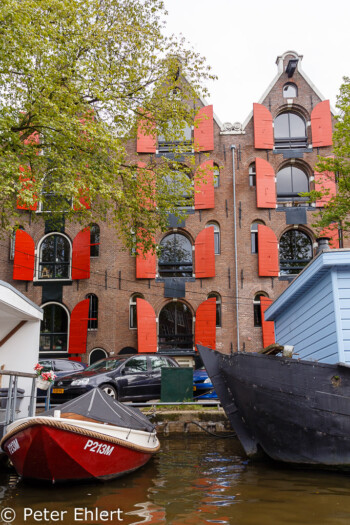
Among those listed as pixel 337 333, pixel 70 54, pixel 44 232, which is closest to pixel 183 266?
pixel 44 232

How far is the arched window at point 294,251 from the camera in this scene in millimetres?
23938

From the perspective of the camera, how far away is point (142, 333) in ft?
74.4

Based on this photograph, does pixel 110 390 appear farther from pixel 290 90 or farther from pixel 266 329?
pixel 290 90

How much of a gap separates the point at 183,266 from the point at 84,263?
5211 millimetres

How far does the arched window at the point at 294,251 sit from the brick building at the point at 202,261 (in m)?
0.05

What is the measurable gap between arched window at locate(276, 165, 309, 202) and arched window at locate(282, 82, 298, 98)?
4299 millimetres

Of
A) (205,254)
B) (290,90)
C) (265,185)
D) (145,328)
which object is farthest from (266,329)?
(290,90)

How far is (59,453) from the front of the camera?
256 inches

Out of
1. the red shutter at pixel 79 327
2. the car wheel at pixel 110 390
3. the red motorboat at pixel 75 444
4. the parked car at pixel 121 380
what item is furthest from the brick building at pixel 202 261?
the red motorboat at pixel 75 444

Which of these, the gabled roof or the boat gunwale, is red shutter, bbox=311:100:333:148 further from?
the boat gunwale

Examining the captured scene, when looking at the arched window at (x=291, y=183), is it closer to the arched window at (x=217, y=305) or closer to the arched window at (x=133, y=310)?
the arched window at (x=217, y=305)

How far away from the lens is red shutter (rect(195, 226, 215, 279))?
23562 millimetres

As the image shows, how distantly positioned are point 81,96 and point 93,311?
12889mm

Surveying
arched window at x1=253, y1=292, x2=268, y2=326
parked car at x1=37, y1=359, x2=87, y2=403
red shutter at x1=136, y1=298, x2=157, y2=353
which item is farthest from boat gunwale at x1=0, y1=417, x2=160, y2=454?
arched window at x1=253, y1=292, x2=268, y2=326
